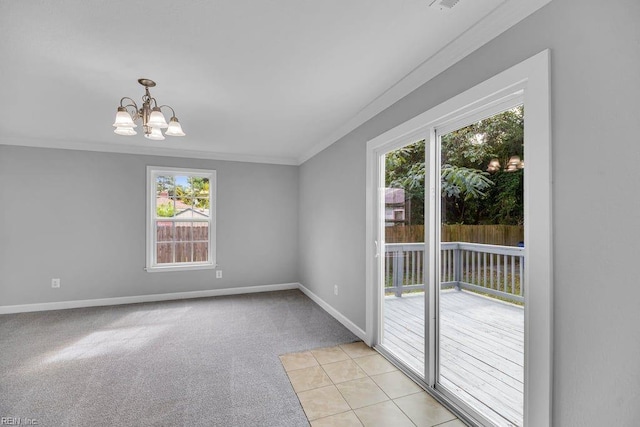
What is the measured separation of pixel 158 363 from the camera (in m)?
2.72

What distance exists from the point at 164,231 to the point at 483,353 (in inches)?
180

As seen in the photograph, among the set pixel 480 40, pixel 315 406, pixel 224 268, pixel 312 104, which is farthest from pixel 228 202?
pixel 480 40

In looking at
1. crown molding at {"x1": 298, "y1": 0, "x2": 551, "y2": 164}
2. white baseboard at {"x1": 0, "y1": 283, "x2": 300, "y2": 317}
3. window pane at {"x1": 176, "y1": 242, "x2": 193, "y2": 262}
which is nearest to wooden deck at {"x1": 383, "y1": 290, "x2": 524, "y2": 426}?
crown molding at {"x1": 298, "y1": 0, "x2": 551, "y2": 164}

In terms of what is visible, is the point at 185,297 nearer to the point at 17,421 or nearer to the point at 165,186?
the point at 165,186

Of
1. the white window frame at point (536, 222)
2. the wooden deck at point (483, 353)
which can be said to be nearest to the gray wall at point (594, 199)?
the white window frame at point (536, 222)

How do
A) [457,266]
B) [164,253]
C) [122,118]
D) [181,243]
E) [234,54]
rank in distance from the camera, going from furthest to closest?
[181,243] < [164,253] < [122,118] < [457,266] < [234,54]

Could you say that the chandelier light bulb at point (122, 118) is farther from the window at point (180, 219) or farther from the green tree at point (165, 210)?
the green tree at point (165, 210)

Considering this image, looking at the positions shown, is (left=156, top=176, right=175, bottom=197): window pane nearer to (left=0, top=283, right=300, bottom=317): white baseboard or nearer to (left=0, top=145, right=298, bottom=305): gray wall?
(left=0, top=145, right=298, bottom=305): gray wall

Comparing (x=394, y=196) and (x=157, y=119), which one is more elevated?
(x=157, y=119)

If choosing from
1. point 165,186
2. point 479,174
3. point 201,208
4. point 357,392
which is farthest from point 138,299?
point 479,174

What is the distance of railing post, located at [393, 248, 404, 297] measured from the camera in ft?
9.04

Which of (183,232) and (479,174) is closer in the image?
(479,174)

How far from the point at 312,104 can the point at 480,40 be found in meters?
1.56

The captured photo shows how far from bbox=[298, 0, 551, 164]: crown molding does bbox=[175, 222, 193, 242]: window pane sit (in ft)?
11.1
